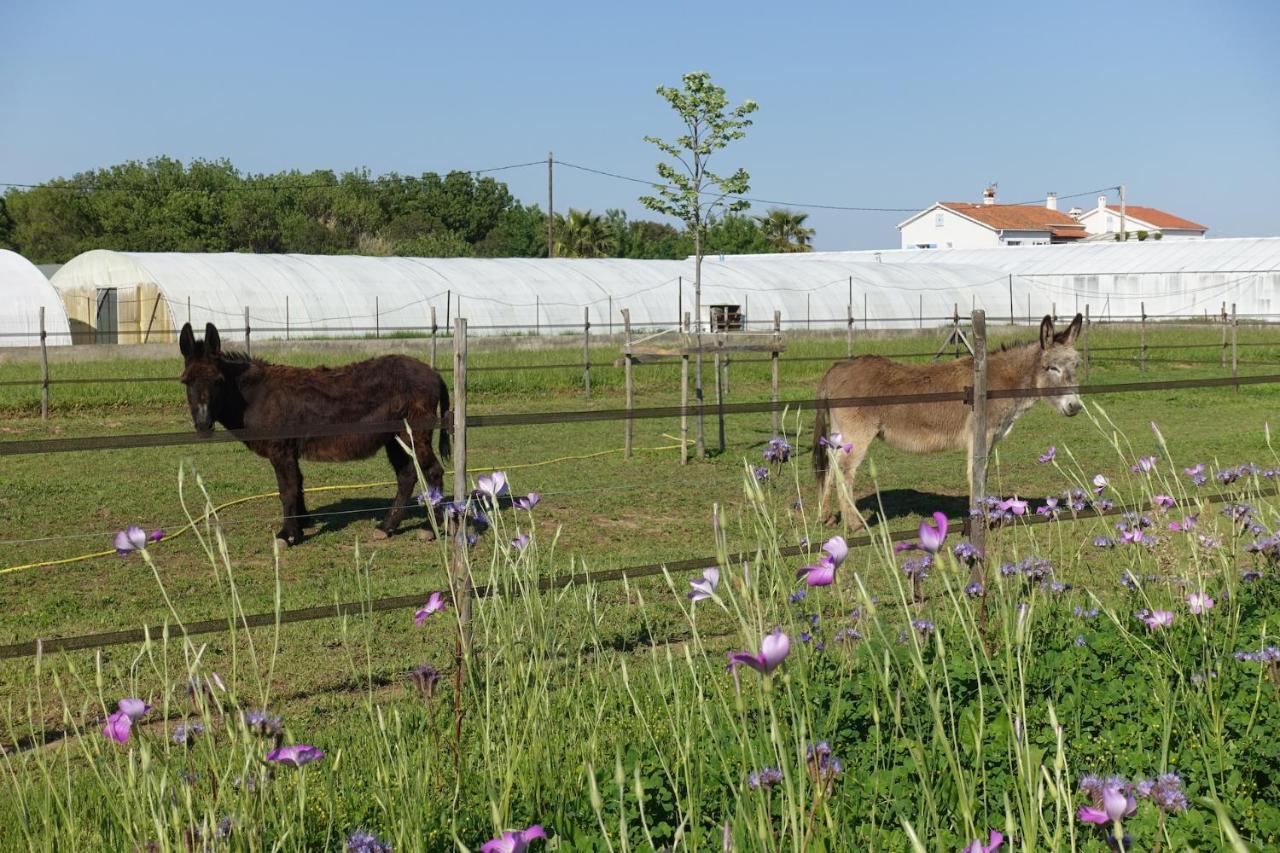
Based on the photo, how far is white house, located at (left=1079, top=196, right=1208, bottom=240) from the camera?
85.4 meters

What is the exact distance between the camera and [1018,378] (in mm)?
9484

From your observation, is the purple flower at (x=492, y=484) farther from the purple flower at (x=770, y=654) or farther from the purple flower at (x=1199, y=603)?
the purple flower at (x=1199, y=603)

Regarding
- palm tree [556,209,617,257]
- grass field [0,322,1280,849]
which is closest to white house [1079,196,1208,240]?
palm tree [556,209,617,257]

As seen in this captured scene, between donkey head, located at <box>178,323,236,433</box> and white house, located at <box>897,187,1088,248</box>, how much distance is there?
67.7 metres

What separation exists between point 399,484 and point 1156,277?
39233mm

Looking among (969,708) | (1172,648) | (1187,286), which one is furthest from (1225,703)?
(1187,286)

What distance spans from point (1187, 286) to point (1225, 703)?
4237 cm

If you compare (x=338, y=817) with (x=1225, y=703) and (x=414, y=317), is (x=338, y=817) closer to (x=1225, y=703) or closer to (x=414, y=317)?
(x=1225, y=703)

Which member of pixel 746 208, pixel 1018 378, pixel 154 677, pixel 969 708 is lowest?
pixel 154 677

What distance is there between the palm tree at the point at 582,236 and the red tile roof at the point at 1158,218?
41.3 m

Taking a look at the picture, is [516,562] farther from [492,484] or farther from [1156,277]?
[1156,277]

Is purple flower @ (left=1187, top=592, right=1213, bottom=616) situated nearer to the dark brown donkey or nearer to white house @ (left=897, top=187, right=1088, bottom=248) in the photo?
the dark brown donkey

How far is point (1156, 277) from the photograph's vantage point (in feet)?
141

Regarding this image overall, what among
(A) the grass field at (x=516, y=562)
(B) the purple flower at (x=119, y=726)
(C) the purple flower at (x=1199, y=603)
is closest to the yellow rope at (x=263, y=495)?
(A) the grass field at (x=516, y=562)
